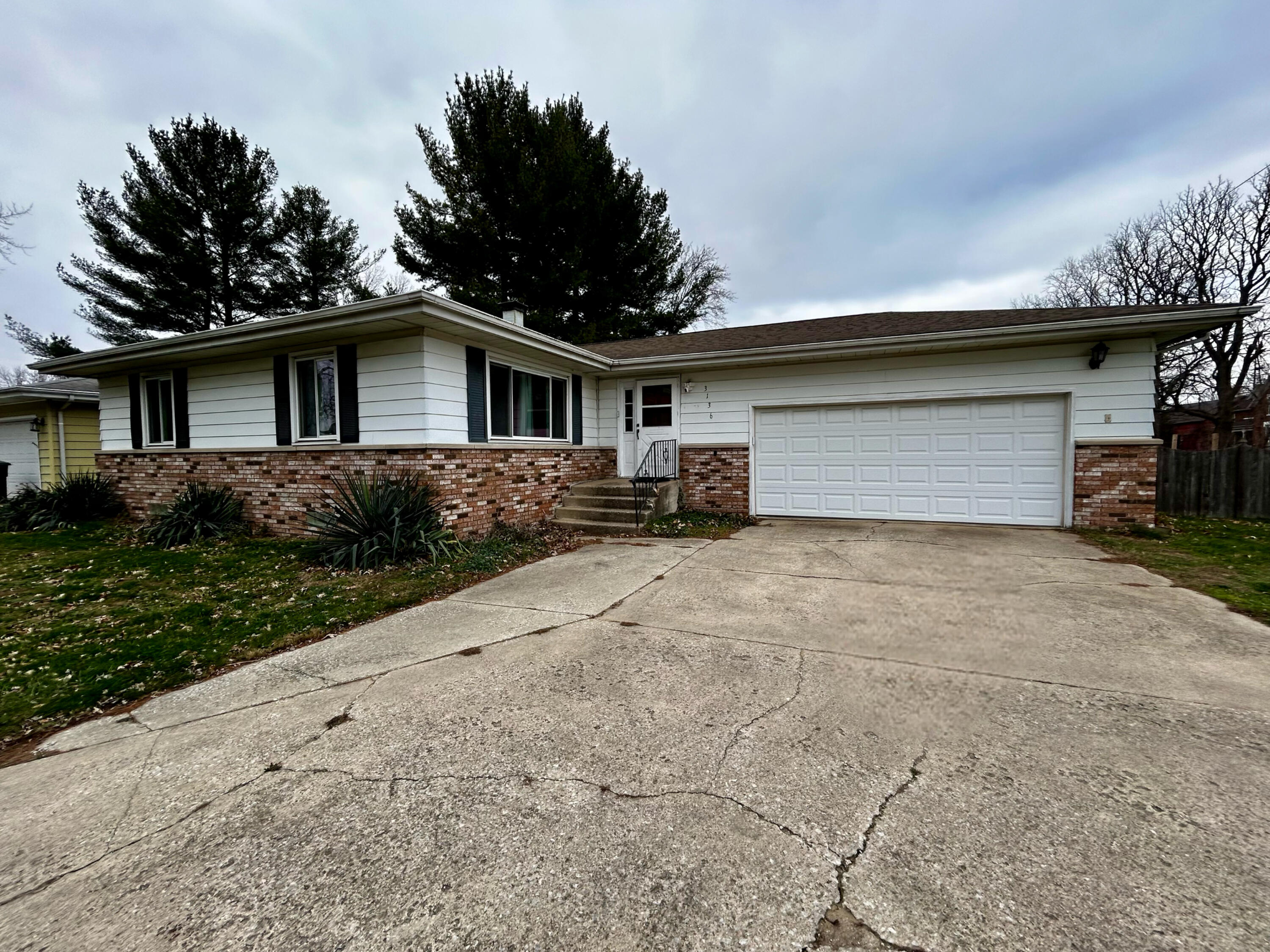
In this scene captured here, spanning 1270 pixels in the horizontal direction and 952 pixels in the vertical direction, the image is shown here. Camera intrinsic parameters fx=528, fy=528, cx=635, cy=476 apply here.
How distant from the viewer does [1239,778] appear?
2.14m

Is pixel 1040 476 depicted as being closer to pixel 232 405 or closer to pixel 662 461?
pixel 662 461

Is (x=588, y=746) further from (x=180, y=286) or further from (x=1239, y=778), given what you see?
(x=180, y=286)

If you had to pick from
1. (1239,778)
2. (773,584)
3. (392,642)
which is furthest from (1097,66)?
(392,642)

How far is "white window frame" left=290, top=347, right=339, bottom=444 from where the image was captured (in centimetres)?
773

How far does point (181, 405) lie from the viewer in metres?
9.45

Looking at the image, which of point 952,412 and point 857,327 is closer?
point 952,412

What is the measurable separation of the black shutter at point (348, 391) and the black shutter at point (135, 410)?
5512mm

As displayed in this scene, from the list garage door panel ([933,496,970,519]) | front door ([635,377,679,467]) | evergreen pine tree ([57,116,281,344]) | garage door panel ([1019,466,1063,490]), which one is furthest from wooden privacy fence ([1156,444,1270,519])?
evergreen pine tree ([57,116,281,344])

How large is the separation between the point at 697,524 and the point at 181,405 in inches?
371

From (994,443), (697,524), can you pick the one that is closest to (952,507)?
(994,443)

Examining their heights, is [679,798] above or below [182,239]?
below

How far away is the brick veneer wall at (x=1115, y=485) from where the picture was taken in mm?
7727

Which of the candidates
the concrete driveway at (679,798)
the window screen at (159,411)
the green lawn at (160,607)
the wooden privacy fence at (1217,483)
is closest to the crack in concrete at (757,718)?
the concrete driveway at (679,798)

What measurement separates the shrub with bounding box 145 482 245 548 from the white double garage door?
878cm
